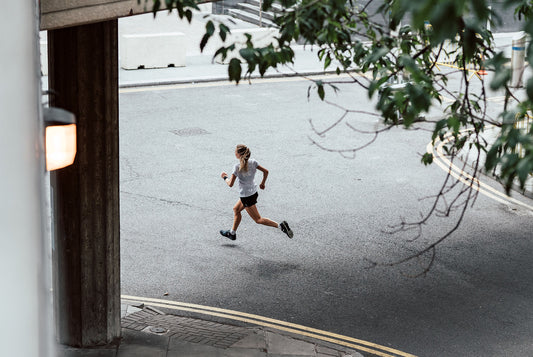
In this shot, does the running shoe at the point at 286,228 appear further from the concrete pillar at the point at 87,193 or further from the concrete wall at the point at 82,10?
the concrete wall at the point at 82,10

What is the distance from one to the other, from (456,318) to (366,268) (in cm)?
176

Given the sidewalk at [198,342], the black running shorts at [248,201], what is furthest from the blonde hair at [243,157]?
the sidewalk at [198,342]

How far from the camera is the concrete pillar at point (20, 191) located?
2.58 metres

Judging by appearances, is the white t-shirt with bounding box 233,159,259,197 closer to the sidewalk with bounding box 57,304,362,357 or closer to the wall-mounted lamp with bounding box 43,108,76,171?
the sidewalk with bounding box 57,304,362,357

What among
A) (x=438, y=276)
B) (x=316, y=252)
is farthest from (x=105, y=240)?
(x=438, y=276)

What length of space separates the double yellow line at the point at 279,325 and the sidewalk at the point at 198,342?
5.3 inches

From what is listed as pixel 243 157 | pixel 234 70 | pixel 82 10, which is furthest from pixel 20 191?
pixel 243 157

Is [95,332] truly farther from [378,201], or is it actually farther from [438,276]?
[378,201]

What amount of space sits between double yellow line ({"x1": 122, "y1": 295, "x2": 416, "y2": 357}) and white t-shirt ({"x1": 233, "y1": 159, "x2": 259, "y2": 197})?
2521 millimetres

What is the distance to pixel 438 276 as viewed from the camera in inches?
432

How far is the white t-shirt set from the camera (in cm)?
1194

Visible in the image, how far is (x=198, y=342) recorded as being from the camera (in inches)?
350

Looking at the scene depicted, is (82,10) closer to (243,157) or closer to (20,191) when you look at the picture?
(20,191)

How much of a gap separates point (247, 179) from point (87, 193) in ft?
13.1
